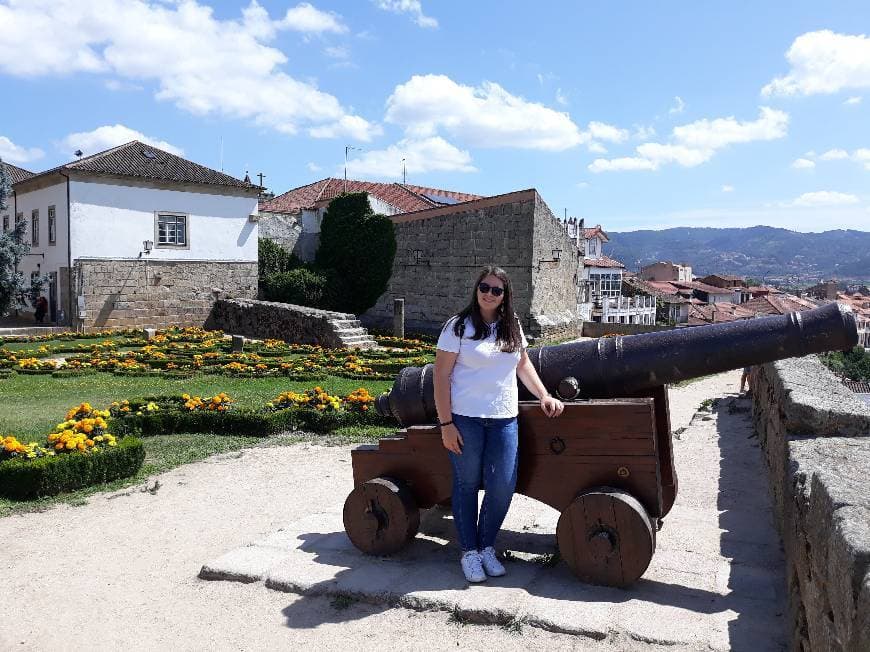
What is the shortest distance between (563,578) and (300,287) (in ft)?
67.2

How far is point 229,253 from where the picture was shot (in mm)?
A: 23406

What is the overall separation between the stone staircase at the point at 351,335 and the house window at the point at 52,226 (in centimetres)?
975

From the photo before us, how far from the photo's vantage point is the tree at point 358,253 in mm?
24062

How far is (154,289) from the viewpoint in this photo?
71.9ft

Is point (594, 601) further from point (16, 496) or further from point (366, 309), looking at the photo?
point (366, 309)

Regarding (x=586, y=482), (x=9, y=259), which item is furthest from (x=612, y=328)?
(x=586, y=482)

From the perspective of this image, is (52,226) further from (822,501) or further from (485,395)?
(822,501)

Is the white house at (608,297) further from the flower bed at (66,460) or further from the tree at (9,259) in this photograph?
the flower bed at (66,460)

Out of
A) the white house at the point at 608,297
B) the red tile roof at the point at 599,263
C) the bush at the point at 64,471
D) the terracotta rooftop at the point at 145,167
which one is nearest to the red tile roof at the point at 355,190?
the terracotta rooftop at the point at 145,167

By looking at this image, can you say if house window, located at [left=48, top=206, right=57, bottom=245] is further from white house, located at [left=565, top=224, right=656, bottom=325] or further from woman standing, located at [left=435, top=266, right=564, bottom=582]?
white house, located at [left=565, top=224, right=656, bottom=325]

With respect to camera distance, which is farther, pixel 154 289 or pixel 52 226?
pixel 154 289

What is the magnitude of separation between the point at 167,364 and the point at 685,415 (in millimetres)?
9068

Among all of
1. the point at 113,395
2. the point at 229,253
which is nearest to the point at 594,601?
the point at 113,395

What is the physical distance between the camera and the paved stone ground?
3.39m
